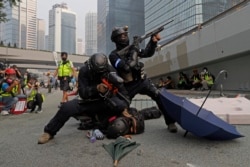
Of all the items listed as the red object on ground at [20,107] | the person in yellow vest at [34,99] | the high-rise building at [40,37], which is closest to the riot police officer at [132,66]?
the person in yellow vest at [34,99]

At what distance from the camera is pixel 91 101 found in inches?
168

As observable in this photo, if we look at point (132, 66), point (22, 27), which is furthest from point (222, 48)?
point (22, 27)

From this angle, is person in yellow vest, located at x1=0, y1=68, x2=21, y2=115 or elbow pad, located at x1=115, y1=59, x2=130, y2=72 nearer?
elbow pad, located at x1=115, y1=59, x2=130, y2=72

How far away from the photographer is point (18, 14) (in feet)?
228

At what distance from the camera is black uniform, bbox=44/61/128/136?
4062 millimetres

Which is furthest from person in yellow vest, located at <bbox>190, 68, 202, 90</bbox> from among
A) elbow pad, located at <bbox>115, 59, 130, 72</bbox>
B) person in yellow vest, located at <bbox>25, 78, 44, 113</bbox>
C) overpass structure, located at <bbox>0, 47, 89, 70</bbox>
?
overpass structure, located at <bbox>0, 47, 89, 70</bbox>

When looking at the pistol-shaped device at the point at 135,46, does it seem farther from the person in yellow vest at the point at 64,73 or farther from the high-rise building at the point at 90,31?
the high-rise building at the point at 90,31

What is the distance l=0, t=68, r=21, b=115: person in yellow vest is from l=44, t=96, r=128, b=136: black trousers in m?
3.75

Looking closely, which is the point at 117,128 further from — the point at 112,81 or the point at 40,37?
the point at 40,37

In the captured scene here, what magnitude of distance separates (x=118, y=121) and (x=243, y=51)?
10420 mm

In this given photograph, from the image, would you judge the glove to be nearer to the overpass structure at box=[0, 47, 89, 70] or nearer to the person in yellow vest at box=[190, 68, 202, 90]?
the person in yellow vest at box=[190, 68, 202, 90]

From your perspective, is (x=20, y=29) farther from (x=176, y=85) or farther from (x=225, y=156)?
(x=225, y=156)

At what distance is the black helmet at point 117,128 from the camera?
4.02m

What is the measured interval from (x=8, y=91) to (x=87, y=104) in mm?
3969
